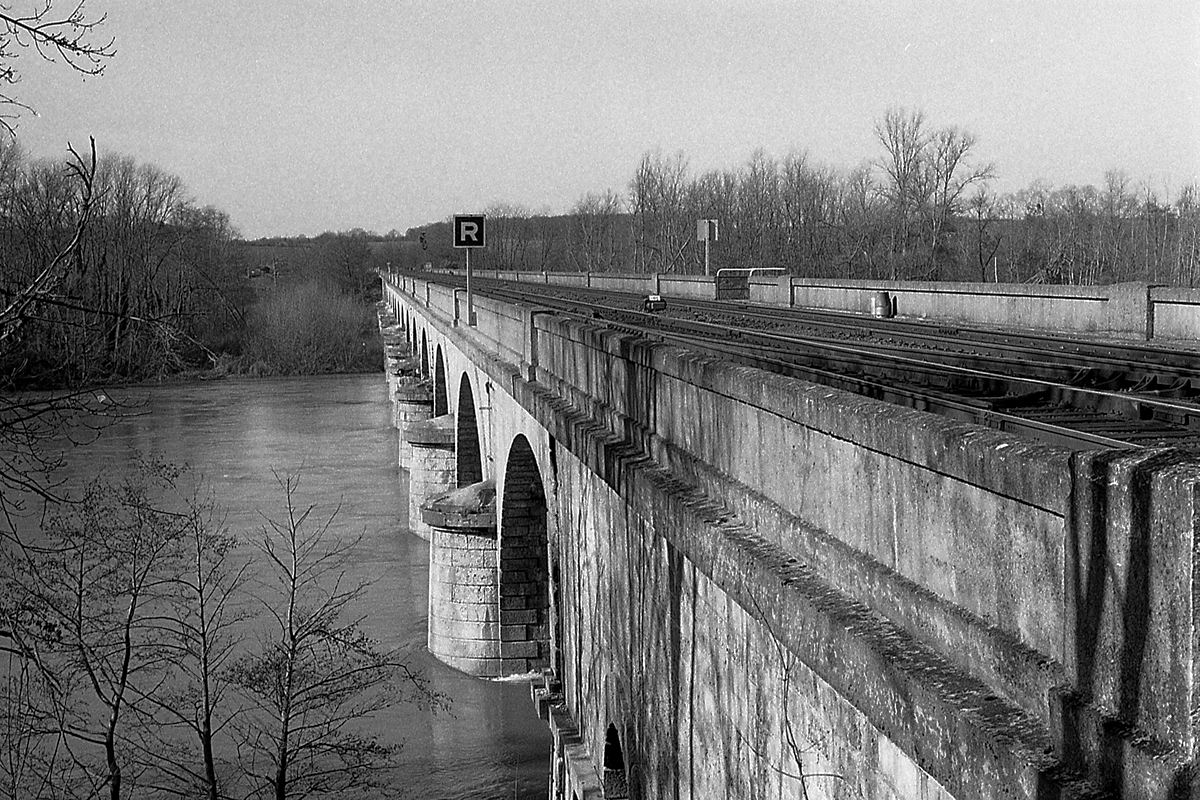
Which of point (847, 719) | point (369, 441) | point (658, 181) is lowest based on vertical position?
point (369, 441)

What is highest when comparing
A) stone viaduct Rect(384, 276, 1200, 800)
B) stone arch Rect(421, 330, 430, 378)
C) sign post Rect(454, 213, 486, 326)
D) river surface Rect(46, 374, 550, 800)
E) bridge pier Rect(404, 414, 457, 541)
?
sign post Rect(454, 213, 486, 326)

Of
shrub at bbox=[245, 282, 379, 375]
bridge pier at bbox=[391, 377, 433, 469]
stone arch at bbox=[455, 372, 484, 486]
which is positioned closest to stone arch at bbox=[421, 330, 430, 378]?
bridge pier at bbox=[391, 377, 433, 469]

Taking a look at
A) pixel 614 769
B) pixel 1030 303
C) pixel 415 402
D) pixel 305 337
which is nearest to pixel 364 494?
pixel 415 402

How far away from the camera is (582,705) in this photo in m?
10.5

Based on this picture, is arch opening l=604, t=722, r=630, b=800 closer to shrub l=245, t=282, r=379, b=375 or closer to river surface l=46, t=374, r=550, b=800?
river surface l=46, t=374, r=550, b=800

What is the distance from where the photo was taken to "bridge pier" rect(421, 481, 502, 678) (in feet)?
68.2

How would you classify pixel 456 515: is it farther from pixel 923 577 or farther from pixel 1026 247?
pixel 1026 247

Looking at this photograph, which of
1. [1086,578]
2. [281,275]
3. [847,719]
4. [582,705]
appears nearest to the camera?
[1086,578]

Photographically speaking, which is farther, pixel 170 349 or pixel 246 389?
pixel 246 389

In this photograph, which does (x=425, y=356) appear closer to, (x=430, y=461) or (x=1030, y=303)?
(x=430, y=461)

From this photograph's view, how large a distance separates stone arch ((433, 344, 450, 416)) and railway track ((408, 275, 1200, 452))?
19.1 m

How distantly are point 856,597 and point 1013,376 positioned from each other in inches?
198

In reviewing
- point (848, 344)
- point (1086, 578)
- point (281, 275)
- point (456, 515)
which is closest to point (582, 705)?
point (848, 344)

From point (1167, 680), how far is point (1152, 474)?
0.41 meters
